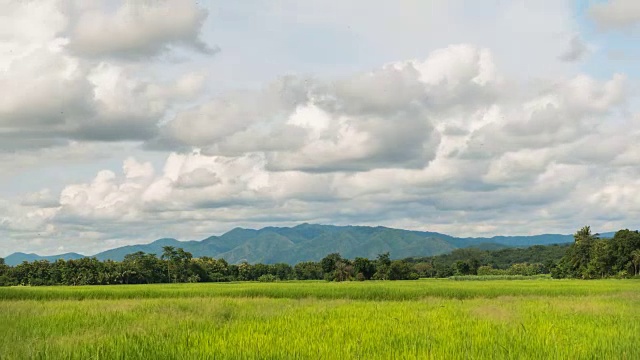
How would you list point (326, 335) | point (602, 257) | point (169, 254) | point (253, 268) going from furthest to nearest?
point (253, 268) → point (169, 254) → point (602, 257) → point (326, 335)

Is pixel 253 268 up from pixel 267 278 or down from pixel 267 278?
up

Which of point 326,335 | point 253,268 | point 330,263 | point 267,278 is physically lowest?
point 267,278

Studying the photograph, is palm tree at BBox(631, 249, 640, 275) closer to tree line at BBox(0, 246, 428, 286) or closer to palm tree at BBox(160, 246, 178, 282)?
tree line at BBox(0, 246, 428, 286)

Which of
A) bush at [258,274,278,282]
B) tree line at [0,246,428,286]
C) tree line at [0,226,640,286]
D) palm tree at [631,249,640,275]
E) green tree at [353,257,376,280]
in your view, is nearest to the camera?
palm tree at [631,249,640,275]

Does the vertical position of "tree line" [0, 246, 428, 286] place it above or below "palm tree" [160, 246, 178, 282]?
below

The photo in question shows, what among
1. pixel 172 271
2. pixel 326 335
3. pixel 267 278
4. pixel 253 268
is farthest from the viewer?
pixel 253 268

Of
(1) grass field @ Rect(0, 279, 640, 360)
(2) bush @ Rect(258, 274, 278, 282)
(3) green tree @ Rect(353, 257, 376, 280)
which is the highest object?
(1) grass field @ Rect(0, 279, 640, 360)

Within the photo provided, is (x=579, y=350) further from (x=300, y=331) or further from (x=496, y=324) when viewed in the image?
(x=300, y=331)

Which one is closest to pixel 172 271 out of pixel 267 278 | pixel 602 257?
pixel 267 278

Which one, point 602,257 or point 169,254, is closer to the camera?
point 602,257

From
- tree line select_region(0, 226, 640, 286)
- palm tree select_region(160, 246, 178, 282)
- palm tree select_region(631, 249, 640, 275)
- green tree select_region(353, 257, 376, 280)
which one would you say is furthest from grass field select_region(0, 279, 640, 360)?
palm tree select_region(160, 246, 178, 282)

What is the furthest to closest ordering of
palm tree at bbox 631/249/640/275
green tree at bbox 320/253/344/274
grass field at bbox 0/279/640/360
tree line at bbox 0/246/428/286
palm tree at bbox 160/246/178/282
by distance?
green tree at bbox 320/253/344/274, palm tree at bbox 160/246/178/282, tree line at bbox 0/246/428/286, palm tree at bbox 631/249/640/275, grass field at bbox 0/279/640/360

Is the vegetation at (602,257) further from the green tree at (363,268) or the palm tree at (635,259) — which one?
the green tree at (363,268)

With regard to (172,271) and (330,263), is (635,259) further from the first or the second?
(172,271)
